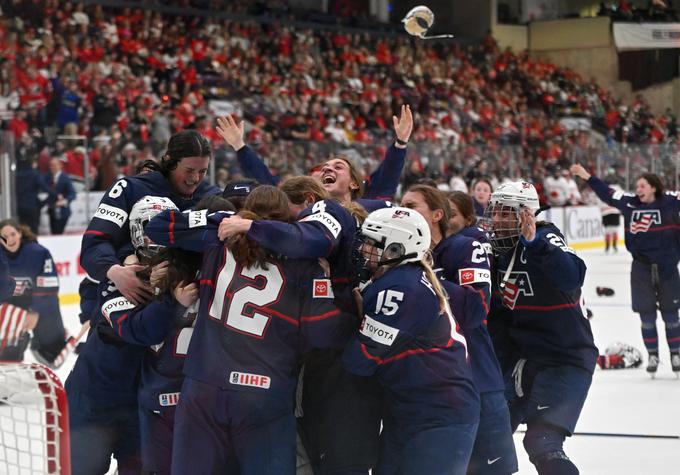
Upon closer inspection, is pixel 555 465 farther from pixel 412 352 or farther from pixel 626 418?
pixel 626 418

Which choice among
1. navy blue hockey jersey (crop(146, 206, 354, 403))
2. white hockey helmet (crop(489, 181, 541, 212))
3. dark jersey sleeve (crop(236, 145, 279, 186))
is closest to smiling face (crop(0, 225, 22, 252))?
dark jersey sleeve (crop(236, 145, 279, 186))

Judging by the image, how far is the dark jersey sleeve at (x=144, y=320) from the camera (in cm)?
334

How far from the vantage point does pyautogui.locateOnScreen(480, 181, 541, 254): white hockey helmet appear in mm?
4129

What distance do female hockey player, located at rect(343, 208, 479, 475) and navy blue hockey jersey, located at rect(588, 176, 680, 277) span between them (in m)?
5.27

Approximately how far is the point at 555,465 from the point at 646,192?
4.98 m

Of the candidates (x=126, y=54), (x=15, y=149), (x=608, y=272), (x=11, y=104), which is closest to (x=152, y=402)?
(x=15, y=149)

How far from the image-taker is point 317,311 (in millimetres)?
3164

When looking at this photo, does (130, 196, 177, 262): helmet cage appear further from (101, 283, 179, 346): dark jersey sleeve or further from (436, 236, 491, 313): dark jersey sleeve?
(436, 236, 491, 313): dark jersey sleeve

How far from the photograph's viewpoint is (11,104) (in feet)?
49.0

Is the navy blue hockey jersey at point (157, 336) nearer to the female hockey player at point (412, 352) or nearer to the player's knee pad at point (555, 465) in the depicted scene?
the female hockey player at point (412, 352)

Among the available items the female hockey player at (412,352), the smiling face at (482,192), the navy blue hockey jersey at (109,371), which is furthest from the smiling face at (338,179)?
the smiling face at (482,192)

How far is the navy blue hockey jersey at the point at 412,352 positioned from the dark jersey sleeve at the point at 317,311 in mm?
82

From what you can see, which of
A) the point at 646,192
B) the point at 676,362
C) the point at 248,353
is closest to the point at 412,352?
the point at 248,353

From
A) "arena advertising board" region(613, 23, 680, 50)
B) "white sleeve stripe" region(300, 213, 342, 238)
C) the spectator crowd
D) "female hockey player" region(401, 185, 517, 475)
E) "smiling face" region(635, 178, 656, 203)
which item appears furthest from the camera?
the spectator crowd
